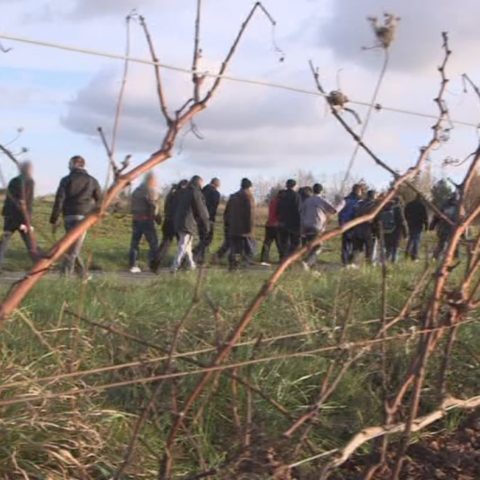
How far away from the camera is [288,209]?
661 inches

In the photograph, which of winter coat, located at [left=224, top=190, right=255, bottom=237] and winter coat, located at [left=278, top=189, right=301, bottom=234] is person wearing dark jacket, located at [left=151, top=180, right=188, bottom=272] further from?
winter coat, located at [left=278, top=189, right=301, bottom=234]

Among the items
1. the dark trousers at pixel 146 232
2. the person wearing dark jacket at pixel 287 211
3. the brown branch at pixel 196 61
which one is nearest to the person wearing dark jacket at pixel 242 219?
the person wearing dark jacket at pixel 287 211

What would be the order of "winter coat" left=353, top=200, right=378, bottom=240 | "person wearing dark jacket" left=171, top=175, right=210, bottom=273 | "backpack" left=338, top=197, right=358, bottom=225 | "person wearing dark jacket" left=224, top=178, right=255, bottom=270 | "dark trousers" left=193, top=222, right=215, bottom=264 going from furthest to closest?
"person wearing dark jacket" left=224, top=178, right=255, bottom=270, "person wearing dark jacket" left=171, top=175, right=210, bottom=273, "backpack" left=338, top=197, right=358, bottom=225, "dark trousers" left=193, top=222, right=215, bottom=264, "winter coat" left=353, top=200, right=378, bottom=240

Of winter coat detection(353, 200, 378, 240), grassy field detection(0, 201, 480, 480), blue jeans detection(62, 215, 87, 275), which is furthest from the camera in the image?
grassy field detection(0, 201, 480, 480)

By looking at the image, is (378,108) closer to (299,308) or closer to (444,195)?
(444,195)

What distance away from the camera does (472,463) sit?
427 cm

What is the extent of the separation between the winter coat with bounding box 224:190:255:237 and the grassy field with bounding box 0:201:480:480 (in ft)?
29.1

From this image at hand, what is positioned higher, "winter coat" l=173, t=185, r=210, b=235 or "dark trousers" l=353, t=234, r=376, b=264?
"winter coat" l=173, t=185, r=210, b=235

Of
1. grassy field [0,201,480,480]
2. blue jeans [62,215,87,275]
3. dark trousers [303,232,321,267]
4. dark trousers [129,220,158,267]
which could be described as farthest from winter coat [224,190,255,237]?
blue jeans [62,215,87,275]

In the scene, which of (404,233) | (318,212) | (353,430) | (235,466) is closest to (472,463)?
(353,430)

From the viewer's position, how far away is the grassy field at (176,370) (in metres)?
3.60

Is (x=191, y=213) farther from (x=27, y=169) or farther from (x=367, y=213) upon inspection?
(x=27, y=169)

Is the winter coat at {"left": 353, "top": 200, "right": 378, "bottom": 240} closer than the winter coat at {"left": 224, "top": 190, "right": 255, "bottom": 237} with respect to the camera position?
Yes

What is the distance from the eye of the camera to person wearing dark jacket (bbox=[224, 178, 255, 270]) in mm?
15578
